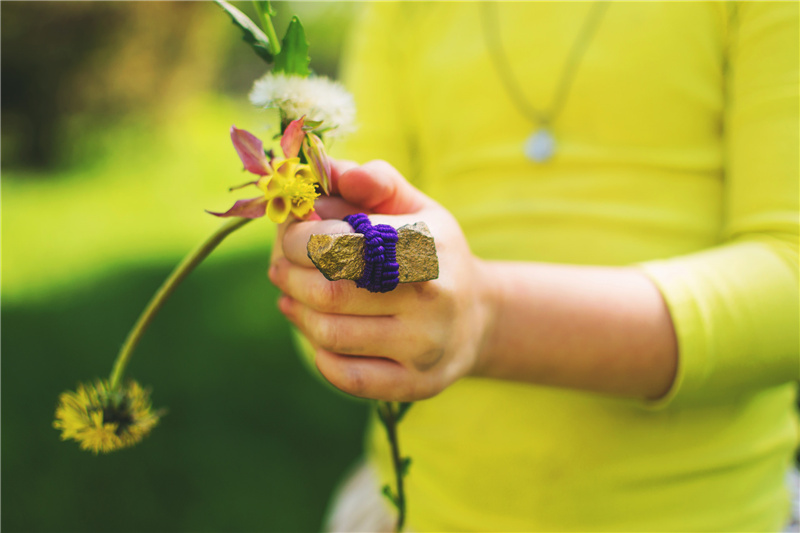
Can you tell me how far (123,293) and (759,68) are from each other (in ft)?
8.38

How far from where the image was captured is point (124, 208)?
3697 millimetres

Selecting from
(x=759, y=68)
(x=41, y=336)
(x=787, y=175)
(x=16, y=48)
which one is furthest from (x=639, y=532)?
(x=16, y=48)

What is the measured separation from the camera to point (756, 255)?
61 cm

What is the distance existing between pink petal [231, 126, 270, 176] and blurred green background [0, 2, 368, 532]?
6 cm

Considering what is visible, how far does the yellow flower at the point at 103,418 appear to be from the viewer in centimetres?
50

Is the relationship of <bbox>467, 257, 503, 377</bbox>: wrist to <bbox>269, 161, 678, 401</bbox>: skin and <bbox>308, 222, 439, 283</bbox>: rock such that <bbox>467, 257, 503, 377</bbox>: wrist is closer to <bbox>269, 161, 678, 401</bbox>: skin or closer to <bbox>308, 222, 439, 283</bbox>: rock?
<bbox>269, 161, 678, 401</bbox>: skin

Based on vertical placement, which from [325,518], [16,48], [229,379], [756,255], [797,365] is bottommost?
[325,518]

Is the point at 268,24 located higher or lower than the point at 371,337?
higher

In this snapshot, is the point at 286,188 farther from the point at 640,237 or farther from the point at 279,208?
the point at 640,237

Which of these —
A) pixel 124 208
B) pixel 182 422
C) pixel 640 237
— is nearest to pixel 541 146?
pixel 640 237

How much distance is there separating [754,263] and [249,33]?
594mm

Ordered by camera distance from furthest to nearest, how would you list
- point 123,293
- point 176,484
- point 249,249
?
point 249,249
point 123,293
point 176,484

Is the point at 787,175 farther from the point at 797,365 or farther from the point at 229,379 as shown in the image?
the point at 229,379

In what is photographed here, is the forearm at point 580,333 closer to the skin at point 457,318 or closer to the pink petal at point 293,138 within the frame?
the skin at point 457,318
